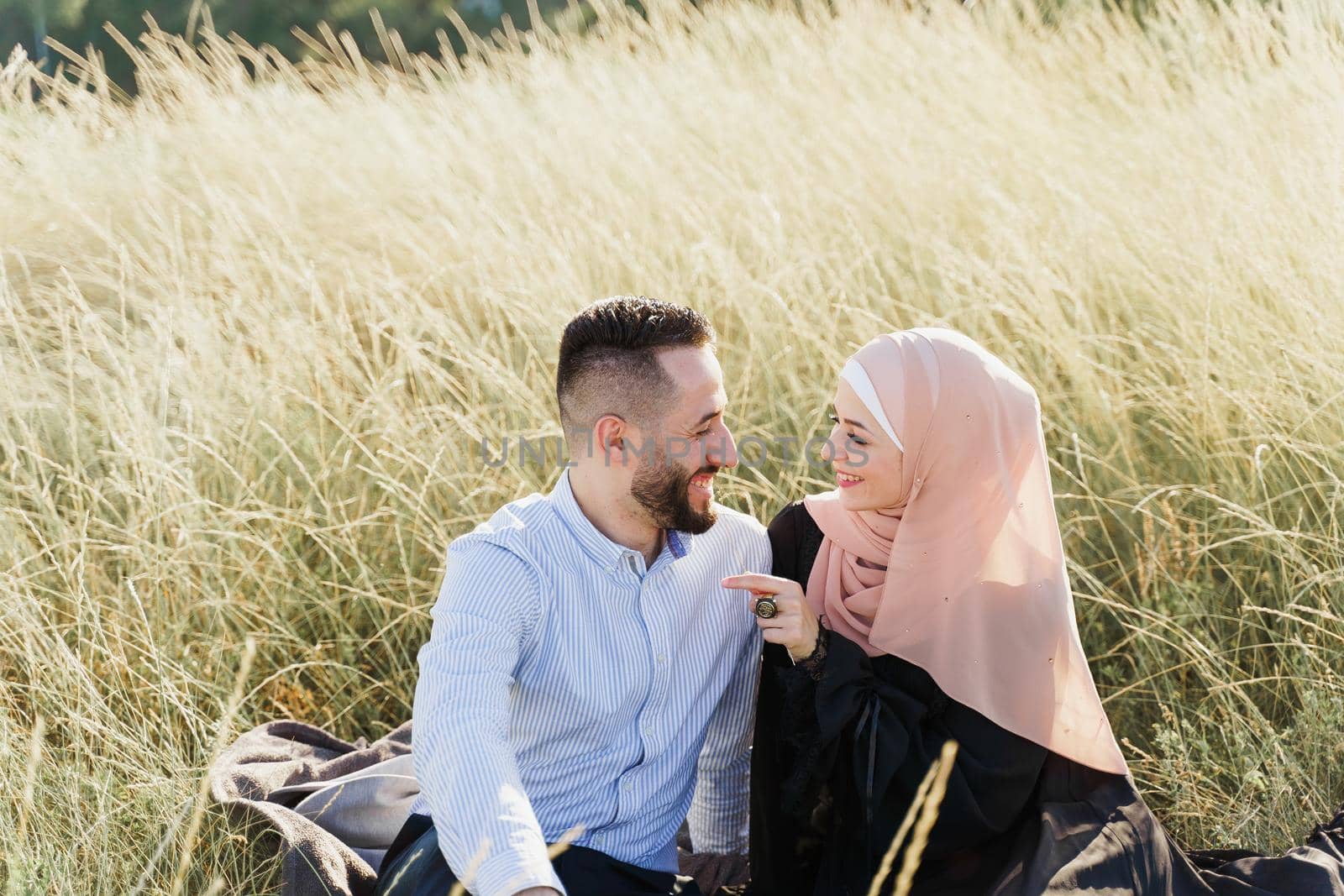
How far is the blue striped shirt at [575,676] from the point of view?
2.08m

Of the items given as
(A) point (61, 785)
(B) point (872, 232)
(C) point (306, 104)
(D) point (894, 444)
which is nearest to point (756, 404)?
(B) point (872, 232)

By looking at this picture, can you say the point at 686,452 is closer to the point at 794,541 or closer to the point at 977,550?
the point at 794,541

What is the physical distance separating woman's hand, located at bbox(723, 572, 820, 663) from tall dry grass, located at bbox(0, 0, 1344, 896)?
3.27ft

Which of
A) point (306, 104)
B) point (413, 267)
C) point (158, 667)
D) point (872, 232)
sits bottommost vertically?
point (158, 667)

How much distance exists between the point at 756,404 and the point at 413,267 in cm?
163

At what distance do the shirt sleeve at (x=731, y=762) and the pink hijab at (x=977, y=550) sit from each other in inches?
11.1

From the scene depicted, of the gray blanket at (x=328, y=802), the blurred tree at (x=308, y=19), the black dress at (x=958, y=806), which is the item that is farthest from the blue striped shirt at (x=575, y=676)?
the blurred tree at (x=308, y=19)

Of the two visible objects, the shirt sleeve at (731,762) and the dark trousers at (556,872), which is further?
the shirt sleeve at (731,762)

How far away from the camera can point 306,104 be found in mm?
6445

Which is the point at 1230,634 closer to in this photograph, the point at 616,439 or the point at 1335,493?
the point at 1335,493

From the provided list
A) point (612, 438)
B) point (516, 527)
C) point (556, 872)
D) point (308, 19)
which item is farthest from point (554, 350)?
point (308, 19)

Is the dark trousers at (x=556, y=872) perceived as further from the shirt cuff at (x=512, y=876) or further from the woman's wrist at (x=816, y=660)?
the woman's wrist at (x=816, y=660)

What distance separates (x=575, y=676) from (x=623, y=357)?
63 cm

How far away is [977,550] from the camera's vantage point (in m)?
2.58
